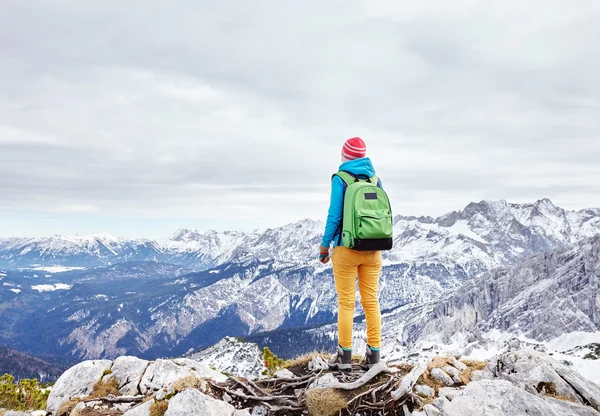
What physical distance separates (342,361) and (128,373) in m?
9.55

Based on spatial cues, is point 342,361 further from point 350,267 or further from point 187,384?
point 187,384

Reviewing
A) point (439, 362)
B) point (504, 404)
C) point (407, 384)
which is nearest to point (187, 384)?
point (407, 384)

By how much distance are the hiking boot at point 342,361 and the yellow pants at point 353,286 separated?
38 cm

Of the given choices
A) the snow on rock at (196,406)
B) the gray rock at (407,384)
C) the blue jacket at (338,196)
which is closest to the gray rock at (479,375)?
the gray rock at (407,384)

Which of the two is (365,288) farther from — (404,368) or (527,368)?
(527,368)

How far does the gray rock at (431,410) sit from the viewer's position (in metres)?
8.91

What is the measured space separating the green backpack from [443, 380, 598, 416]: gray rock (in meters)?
4.05

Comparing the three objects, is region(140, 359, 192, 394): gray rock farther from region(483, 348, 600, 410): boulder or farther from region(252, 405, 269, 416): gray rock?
region(483, 348, 600, 410): boulder

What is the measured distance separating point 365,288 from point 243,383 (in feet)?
15.8

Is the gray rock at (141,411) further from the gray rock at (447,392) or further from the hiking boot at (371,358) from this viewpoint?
the gray rock at (447,392)

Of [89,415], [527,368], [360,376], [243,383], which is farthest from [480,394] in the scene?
[89,415]

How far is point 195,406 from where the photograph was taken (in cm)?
1003

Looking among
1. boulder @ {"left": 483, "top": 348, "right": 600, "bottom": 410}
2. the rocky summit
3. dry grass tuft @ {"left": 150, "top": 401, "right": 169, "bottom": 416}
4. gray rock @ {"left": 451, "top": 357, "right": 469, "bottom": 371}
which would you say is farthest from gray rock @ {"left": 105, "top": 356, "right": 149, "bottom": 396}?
boulder @ {"left": 483, "top": 348, "right": 600, "bottom": 410}

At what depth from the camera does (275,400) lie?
10.9 m
